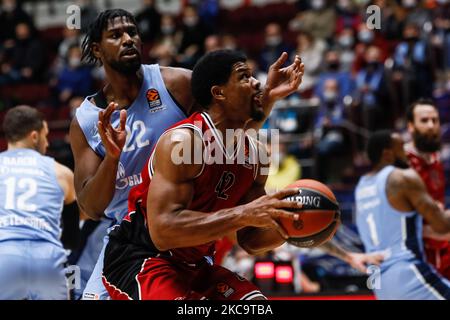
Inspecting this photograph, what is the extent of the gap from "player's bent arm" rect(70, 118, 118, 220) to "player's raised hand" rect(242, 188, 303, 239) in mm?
923

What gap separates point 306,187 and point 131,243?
877 millimetres

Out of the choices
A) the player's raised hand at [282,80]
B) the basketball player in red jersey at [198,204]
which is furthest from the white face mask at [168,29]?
the basketball player in red jersey at [198,204]

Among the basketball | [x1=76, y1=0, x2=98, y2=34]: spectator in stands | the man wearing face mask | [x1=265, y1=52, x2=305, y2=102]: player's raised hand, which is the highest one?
[x1=76, y1=0, x2=98, y2=34]: spectator in stands

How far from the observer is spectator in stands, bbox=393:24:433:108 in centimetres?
1041

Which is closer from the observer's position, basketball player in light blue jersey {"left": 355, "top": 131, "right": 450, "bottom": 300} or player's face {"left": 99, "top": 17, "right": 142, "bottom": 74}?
player's face {"left": 99, "top": 17, "right": 142, "bottom": 74}

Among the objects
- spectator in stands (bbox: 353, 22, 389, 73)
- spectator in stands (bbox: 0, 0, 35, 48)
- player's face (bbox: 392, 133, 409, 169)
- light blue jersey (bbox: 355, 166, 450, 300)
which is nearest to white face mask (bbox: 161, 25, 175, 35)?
spectator in stands (bbox: 0, 0, 35, 48)

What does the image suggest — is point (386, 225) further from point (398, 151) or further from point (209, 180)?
point (209, 180)

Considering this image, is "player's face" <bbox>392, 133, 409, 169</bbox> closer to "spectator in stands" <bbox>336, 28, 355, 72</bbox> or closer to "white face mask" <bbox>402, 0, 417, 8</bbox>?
"spectator in stands" <bbox>336, 28, 355, 72</bbox>

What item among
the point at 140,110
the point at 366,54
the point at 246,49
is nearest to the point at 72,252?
the point at 140,110

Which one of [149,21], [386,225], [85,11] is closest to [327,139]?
[386,225]

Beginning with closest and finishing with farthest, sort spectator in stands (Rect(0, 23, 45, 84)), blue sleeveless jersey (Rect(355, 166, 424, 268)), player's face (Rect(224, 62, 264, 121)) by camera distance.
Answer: player's face (Rect(224, 62, 264, 121))
blue sleeveless jersey (Rect(355, 166, 424, 268))
spectator in stands (Rect(0, 23, 45, 84))

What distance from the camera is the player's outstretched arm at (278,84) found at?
13.6ft

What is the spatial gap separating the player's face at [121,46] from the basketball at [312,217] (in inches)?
47.7

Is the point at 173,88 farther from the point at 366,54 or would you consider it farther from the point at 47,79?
the point at 47,79
